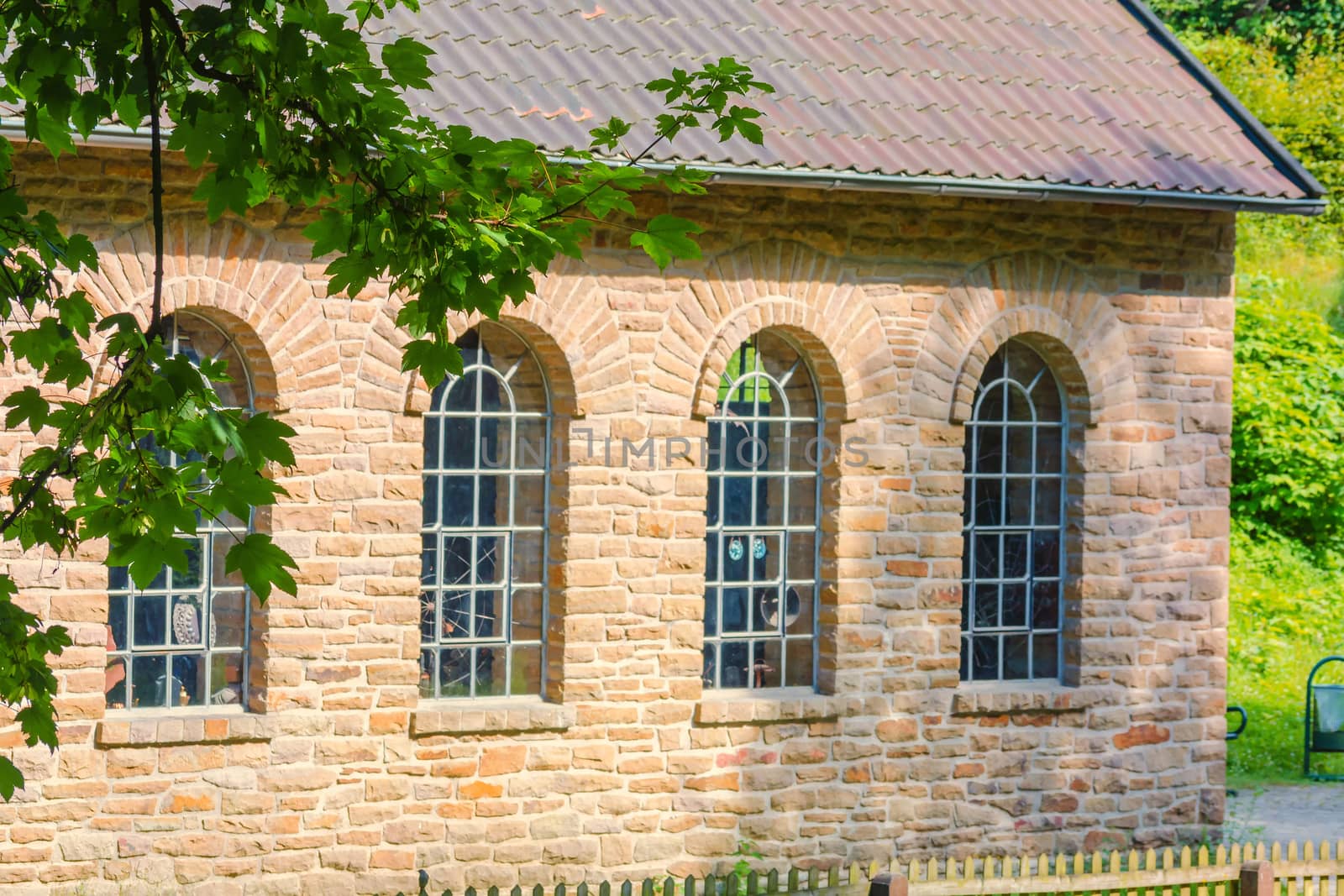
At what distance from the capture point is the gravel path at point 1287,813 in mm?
12109

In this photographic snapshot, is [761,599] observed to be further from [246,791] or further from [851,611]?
[246,791]

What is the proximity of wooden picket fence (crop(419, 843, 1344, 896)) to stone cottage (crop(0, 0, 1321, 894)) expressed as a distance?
6.10 feet

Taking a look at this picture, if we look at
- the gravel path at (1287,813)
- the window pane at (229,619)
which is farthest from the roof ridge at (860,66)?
the gravel path at (1287,813)

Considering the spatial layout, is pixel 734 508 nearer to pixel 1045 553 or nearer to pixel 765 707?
pixel 765 707

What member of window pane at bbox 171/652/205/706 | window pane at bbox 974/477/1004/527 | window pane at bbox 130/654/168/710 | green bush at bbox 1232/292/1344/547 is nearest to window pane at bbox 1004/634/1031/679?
window pane at bbox 974/477/1004/527

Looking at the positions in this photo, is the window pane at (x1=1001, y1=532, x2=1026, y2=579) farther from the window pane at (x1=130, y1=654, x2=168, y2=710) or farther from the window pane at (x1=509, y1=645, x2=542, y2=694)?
the window pane at (x1=130, y1=654, x2=168, y2=710)

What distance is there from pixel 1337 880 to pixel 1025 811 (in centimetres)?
253

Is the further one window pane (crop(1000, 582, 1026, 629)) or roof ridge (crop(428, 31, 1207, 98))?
window pane (crop(1000, 582, 1026, 629))

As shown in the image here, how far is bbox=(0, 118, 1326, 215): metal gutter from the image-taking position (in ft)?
32.5

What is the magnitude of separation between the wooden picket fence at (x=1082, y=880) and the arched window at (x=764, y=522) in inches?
94.3

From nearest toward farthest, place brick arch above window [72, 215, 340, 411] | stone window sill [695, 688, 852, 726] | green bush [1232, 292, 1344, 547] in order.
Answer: brick arch above window [72, 215, 340, 411] < stone window sill [695, 688, 852, 726] < green bush [1232, 292, 1344, 547]

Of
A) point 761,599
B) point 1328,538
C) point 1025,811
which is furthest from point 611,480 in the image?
point 1328,538

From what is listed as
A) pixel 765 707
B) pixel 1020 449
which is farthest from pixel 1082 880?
pixel 1020 449

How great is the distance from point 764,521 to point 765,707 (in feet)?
3.84
